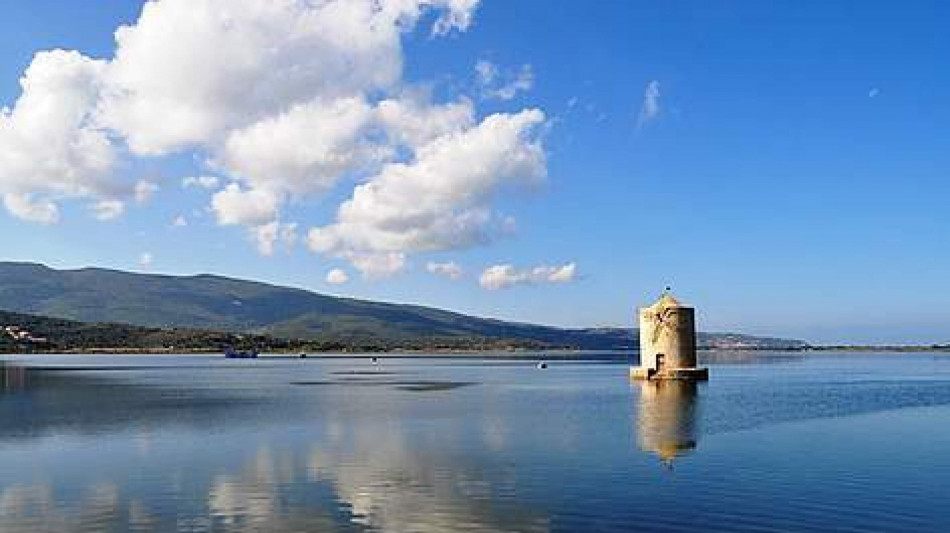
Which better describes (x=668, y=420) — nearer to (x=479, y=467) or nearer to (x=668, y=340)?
(x=479, y=467)

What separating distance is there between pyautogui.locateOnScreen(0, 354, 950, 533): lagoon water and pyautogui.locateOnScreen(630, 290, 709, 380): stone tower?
18.7 m

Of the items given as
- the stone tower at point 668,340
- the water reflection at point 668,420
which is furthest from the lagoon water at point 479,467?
the stone tower at point 668,340

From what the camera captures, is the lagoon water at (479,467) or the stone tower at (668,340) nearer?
the lagoon water at (479,467)

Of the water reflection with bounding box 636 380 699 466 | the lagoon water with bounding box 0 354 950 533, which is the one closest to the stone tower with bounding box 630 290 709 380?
the water reflection with bounding box 636 380 699 466

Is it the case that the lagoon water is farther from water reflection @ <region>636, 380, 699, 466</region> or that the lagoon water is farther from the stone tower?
the stone tower

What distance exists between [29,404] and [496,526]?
170 feet

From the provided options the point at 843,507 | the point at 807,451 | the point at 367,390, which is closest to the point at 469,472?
the point at 843,507

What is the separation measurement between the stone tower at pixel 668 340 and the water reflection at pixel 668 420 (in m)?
3.60

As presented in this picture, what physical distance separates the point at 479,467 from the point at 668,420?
63.4 ft

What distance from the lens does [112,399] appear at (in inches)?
2657

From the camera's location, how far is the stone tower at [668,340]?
79000 millimetres

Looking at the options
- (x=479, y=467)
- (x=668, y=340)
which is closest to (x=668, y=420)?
(x=479, y=467)

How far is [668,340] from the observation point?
81250 mm

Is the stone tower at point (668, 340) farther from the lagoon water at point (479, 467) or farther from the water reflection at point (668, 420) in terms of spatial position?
the lagoon water at point (479, 467)
